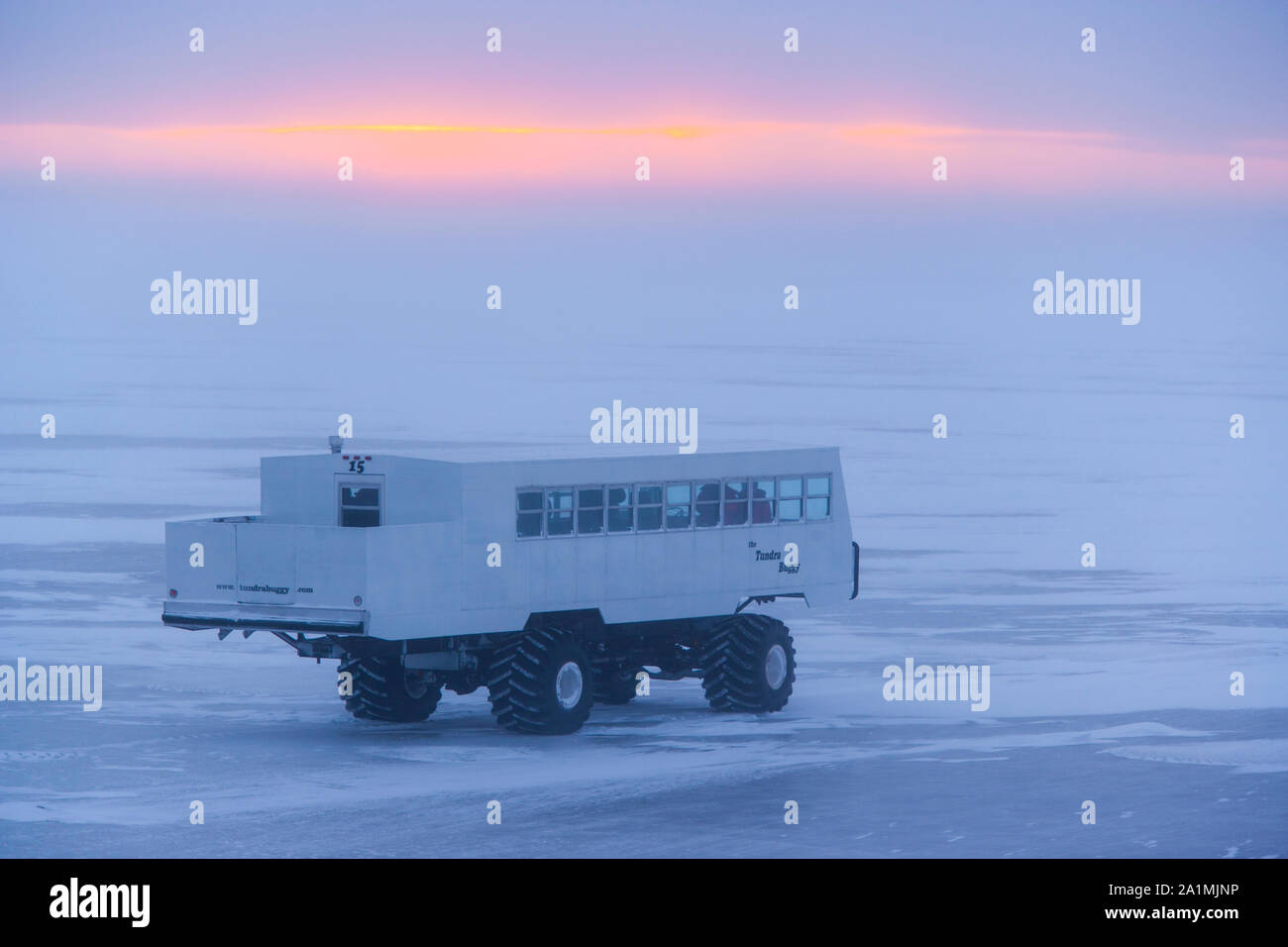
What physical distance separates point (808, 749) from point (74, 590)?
1485 cm

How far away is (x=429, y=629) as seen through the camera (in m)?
22.7

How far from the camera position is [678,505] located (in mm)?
25156

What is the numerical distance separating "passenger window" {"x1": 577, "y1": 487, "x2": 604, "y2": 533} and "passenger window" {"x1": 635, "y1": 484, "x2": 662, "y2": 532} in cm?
50

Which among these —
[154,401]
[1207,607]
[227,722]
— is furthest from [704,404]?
[227,722]

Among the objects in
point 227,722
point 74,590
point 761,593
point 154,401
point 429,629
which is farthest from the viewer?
point 154,401

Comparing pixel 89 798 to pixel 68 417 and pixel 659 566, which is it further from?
pixel 68 417

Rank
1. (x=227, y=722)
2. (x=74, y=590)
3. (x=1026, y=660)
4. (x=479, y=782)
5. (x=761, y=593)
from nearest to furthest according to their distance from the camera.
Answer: (x=479, y=782) → (x=227, y=722) → (x=761, y=593) → (x=1026, y=660) → (x=74, y=590)

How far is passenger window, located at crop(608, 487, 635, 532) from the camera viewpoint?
966 inches

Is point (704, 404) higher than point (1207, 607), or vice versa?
point (704, 404)

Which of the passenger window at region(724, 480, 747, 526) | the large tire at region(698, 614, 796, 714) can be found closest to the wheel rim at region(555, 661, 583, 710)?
the large tire at region(698, 614, 796, 714)

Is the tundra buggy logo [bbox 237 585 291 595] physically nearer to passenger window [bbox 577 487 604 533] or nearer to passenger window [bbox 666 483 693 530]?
passenger window [bbox 577 487 604 533]

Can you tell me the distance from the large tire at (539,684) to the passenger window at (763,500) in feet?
10.8

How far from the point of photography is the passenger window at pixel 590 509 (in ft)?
79.6

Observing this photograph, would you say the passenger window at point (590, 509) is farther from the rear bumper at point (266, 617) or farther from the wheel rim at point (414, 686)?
the rear bumper at point (266, 617)
